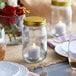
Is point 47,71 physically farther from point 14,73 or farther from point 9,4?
point 9,4

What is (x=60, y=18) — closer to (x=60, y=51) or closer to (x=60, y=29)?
(x=60, y=29)

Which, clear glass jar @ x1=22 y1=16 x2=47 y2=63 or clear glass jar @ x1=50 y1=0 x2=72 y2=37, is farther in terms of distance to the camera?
clear glass jar @ x1=50 y1=0 x2=72 y2=37

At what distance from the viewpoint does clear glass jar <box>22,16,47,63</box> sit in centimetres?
131

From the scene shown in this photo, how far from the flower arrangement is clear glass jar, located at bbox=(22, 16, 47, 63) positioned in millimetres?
135

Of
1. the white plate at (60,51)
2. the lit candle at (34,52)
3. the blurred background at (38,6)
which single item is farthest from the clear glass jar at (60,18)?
the blurred background at (38,6)

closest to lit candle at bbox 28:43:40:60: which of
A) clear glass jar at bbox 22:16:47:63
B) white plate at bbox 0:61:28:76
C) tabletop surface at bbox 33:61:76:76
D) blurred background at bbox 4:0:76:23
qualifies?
clear glass jar at bbox 22:16:47:63

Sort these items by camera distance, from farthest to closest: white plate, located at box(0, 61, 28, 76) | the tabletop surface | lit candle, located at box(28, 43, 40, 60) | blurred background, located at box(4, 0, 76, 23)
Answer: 1. blurred background, located at box(4, 0, 76, 23)
2. lit candle, located at box(28, 43, 40, 60)
3. the tabletop surface
4. white plate, located at box(0, 61, 28, 76)

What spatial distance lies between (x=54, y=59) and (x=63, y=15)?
54 centimetres

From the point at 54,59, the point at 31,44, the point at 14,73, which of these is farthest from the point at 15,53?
the point at 14,73

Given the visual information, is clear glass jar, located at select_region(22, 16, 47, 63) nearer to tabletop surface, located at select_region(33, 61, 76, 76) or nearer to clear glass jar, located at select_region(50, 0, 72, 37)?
tabletop surface, located at select_region(33, 61, 76, 76)

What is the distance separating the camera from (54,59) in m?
1.35

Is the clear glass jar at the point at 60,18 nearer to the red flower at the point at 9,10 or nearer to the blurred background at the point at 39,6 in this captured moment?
the red flower at the point at 9,10

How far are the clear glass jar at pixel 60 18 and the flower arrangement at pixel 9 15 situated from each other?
0.29 m

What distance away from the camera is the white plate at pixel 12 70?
1.08 meters
